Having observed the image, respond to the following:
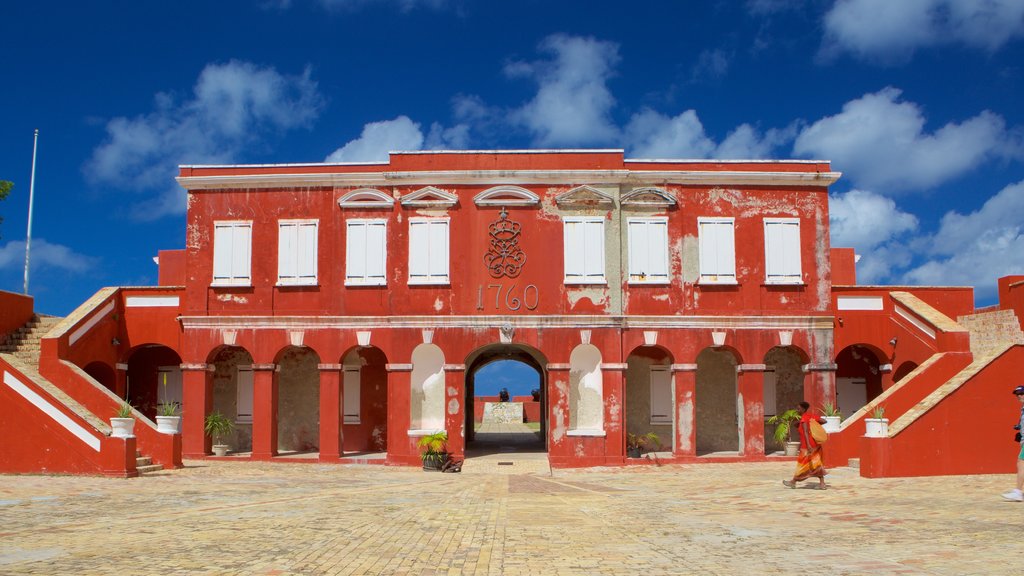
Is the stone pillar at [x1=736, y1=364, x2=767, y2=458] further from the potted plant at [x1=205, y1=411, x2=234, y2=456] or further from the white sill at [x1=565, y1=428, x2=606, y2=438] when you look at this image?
the potted plant at [x1=205, y1=411, x2=234, y2=456]

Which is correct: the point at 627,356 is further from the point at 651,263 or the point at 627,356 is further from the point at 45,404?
the point at 45,404

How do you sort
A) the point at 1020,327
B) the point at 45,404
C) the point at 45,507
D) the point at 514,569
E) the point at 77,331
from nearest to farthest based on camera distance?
the point at 514,569, the point at 45,507, the point at 45,404, the point at 1020,327, the point at 77,331

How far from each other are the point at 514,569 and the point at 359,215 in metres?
17.8

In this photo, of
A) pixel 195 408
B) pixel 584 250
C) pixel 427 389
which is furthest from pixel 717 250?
pixel 195 408

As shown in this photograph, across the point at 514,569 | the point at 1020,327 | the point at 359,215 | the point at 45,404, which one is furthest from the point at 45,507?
the point at 1020,327

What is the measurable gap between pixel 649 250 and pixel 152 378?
53.4ft

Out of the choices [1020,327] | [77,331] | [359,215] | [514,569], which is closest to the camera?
[514,569]

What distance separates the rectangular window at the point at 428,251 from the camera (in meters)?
26.0

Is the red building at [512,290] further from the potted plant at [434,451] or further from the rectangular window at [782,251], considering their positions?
the potted plant at [434,451]

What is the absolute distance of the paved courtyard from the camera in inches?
402

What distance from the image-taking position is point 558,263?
2603cm

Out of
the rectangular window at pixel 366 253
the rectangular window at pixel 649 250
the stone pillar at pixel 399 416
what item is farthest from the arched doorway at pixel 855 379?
the rectangular window at pixel 366 253

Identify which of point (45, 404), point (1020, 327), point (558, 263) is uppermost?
Answer: point (558, 263)

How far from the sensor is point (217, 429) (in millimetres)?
25953
